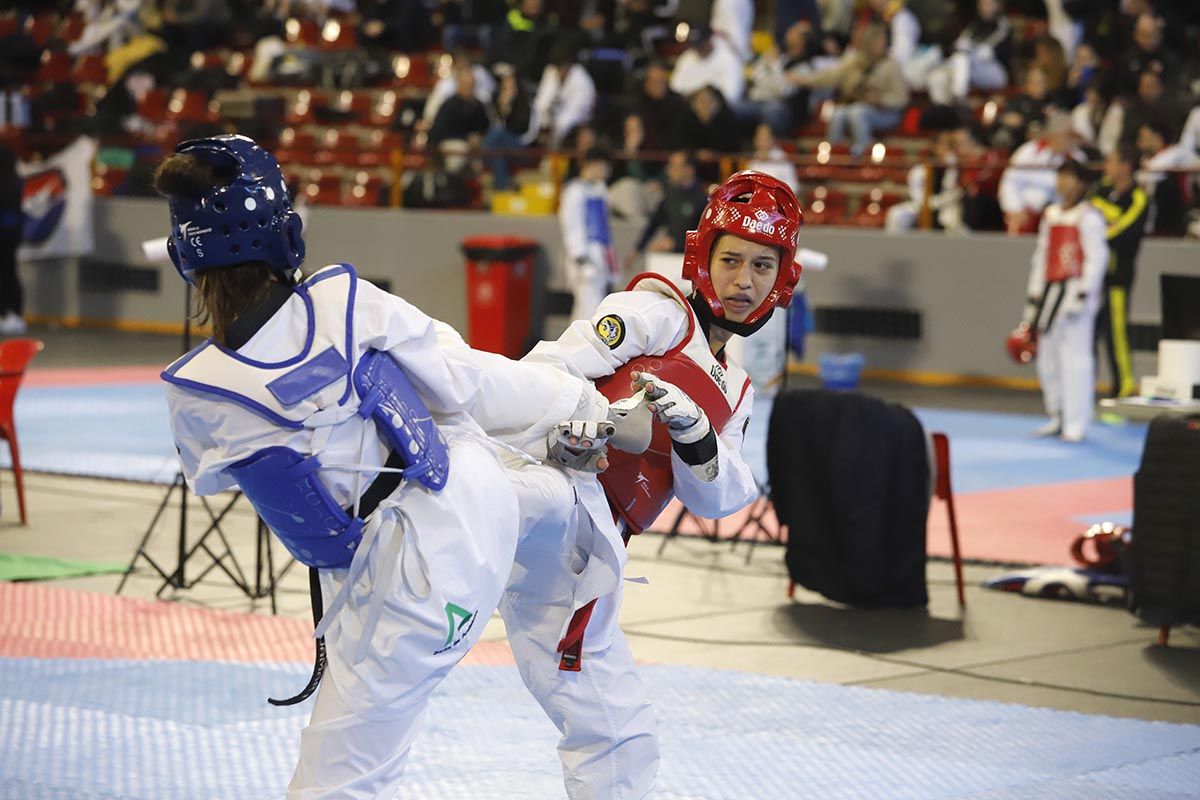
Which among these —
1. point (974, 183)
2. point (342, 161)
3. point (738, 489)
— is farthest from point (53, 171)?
point (738, 489)

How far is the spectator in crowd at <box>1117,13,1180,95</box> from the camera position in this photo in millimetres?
15633

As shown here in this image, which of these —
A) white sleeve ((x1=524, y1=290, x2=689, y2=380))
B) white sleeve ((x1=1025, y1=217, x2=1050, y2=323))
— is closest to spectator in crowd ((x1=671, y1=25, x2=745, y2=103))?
white sleeve ((x1=1025, y1=217, x2=1050, y2=323))

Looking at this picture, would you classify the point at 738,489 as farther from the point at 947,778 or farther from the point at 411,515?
the point at 947,778

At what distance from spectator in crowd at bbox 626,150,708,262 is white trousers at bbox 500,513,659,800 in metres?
12.0

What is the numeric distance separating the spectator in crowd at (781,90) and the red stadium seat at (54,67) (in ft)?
35.3

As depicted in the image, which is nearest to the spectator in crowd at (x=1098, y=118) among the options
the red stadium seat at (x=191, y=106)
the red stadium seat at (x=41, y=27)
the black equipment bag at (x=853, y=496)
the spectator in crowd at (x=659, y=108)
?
the spectator in crowd at (x=659, y=108)

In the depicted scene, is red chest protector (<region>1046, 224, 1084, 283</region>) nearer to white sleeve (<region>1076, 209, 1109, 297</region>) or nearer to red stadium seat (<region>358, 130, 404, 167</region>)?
white sleeve (<region>1076, 209, 1109, 297</region>)

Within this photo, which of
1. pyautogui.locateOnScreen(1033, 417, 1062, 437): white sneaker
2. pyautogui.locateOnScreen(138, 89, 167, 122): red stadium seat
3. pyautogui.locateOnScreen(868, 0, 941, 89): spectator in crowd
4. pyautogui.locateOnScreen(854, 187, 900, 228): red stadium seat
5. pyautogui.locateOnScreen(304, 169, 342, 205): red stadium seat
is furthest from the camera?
pyautogui.locateOnScreen(138, 89, 167, 122): red stadium seat

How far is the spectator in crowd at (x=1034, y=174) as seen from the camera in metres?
15.0

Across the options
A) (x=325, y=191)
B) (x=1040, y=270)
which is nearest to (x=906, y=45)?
(x=1040, y=270)

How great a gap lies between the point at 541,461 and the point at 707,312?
2.14ft

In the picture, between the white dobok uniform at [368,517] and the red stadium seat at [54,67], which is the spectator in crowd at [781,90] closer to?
the red stadium seat at [54,67]

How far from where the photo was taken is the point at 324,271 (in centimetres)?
338

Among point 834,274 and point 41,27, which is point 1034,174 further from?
point 41,27
